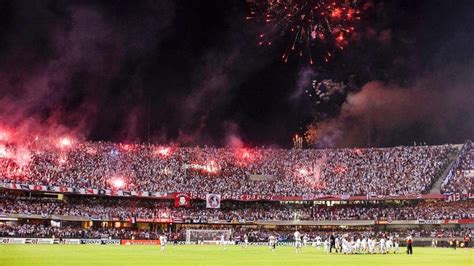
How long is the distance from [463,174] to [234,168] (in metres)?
36.4

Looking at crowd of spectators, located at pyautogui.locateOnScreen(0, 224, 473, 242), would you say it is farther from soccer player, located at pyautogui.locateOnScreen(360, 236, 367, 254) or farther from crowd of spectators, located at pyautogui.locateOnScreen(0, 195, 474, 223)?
soccer player, located at pyautogui.locateOnScreen(360, 236, 367, 254)

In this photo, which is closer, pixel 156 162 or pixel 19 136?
pixel 19 136

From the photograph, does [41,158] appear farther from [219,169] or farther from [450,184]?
[450,184]

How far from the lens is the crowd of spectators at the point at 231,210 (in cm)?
8356

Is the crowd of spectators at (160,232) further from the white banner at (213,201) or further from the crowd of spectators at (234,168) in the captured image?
the crowd of spectators at (234,168)

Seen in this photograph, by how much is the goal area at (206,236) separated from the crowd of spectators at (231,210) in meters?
8.35

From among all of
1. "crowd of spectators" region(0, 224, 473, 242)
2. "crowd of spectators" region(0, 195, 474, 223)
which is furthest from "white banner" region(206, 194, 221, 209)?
"crowd of spectators" region(0, 224, 473, 242)

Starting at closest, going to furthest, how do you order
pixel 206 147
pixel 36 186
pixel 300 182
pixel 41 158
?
pixel 36 186 → pixel 41 158 → pixel 300 182 → pixel 206 147

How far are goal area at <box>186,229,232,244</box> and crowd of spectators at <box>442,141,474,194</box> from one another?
3263 centimetres

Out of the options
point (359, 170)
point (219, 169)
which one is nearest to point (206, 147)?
point (219, 169)

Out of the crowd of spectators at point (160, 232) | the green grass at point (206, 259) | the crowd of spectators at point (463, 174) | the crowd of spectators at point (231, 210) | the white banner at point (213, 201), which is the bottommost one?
the green grass at point (206, 259)

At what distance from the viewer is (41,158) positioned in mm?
87688

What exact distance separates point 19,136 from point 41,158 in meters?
4.56

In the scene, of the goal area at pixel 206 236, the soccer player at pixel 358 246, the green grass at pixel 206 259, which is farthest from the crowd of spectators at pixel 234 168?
the green grass at pixel 206 259
